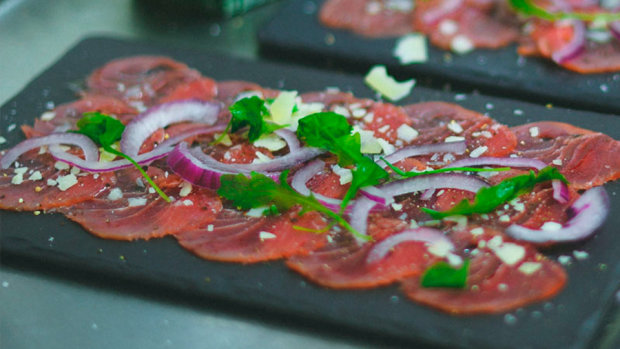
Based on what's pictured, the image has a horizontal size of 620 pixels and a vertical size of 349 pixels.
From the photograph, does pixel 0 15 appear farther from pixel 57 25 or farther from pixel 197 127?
pixel 197 127

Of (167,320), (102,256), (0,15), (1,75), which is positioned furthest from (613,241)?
(0,15)

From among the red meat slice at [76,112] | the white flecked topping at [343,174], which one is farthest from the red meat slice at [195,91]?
the white flecked topping at [343,174]

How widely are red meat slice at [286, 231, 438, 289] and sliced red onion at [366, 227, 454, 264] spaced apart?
0.4 inches

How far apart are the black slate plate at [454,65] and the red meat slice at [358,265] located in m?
1.03

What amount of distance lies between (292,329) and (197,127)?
0.78 m

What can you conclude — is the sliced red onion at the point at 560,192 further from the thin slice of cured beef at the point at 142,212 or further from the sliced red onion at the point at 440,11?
the sliced red onion at the point at 440,11

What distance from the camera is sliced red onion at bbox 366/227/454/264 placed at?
187 centimetres

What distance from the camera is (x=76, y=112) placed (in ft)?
8.17

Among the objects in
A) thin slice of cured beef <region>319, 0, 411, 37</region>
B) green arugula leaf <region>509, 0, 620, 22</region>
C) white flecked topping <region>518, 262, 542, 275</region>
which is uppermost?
green arugula leaf <region>509, 0, 620, 22</region>

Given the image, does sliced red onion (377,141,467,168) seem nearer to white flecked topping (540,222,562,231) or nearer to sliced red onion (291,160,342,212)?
sliced red onion (291,160,342,212)

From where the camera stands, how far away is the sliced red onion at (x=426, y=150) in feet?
7.10

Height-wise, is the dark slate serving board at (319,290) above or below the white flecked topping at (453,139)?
below

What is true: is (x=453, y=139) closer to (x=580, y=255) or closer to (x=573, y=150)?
(x=573, y=150)

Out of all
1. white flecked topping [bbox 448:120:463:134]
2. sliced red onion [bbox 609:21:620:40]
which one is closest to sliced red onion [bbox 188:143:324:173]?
white flecked topping [bbox 448:120:463:134]
